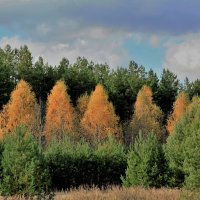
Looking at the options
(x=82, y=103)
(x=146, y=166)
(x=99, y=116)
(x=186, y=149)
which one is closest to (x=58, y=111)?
(x=99, y=116)

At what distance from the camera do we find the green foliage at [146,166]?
22.0 metres

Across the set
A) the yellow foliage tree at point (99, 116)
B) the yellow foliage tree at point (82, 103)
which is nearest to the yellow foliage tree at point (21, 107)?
the yellow foliage tree at point (99, 116)

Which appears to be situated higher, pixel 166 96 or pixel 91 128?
pixel 166 96

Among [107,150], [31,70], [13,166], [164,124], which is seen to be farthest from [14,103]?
[13,166]

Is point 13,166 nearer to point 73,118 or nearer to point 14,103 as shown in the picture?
point 14,103

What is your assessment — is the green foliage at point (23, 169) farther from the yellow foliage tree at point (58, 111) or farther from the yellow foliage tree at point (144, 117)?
the yellow foliage tree at point (144, 117)

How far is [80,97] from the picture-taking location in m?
56.1

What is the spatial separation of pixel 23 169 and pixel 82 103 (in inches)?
1506

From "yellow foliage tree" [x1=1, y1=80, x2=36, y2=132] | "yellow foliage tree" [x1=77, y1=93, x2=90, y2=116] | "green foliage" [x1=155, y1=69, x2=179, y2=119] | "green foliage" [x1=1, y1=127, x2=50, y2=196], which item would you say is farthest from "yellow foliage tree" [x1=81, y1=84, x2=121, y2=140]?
"green foliage" [x1=1, y1=127, x2=50, y2=196]

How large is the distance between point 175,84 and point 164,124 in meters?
8.41

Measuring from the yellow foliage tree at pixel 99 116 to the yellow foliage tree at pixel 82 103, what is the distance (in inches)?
171

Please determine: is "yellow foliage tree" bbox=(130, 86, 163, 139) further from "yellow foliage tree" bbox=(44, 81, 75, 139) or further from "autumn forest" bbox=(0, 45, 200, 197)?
"yellow foliage tree" bbox=(44, 81, 75, 139)

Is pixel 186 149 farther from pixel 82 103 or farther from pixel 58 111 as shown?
pixel 82 103

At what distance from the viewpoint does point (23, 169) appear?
55.2 ft
